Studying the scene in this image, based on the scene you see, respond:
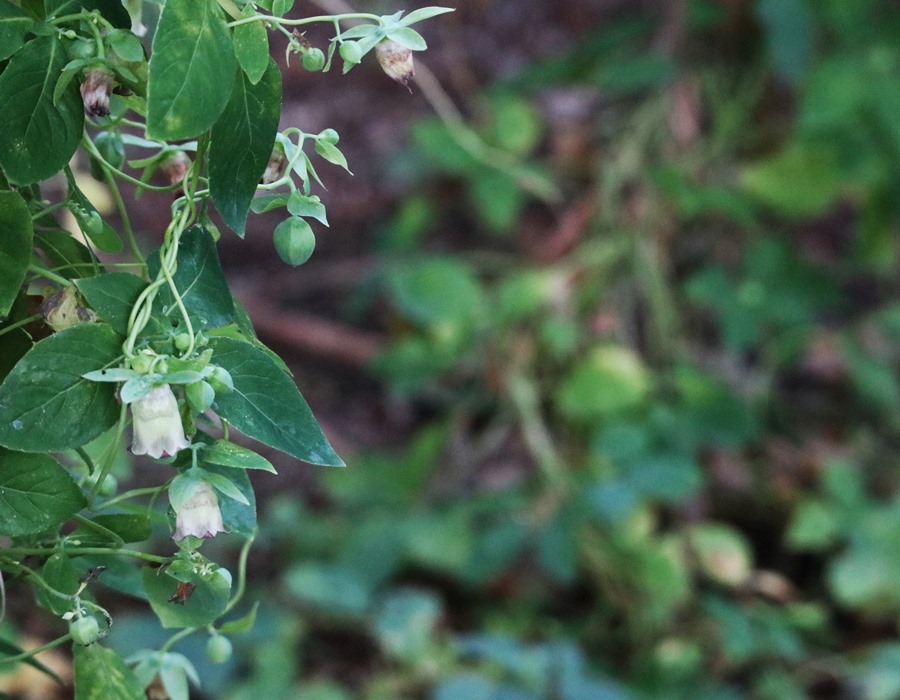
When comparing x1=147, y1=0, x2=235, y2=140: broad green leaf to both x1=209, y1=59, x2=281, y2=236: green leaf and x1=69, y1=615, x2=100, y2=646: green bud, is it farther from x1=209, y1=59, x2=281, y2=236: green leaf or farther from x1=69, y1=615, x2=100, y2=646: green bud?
x1=69, y1=615, x2=100, y2=646: green bud

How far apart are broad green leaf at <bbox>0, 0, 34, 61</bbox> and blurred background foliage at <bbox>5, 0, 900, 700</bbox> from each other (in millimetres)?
1016

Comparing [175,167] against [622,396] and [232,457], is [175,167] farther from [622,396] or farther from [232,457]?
[622,396]

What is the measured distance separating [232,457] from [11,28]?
7.4 inches

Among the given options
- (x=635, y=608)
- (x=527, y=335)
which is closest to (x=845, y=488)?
(x=635, y=608)

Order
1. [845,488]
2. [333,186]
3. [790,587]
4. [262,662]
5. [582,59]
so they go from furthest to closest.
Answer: [333,186], [582,59], [790,587], [845,488], [262,662]

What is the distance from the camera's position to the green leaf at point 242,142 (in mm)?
427

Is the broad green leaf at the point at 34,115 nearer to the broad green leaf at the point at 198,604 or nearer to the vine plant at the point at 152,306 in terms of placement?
the vine plant at the point at 152,306

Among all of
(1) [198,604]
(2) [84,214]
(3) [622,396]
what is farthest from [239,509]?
(3) [622,396]

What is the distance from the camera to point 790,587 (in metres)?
1.82

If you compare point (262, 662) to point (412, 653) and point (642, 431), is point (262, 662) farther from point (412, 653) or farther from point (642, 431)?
point (642, 431)

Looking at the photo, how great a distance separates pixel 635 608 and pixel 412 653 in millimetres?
425

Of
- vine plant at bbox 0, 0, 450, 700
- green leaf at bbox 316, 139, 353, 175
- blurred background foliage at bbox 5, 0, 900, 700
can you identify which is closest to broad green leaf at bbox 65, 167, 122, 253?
vine plant at bbox 0, 0, 450, 700

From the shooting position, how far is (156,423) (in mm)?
393

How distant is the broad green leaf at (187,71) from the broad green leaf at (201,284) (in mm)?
71
